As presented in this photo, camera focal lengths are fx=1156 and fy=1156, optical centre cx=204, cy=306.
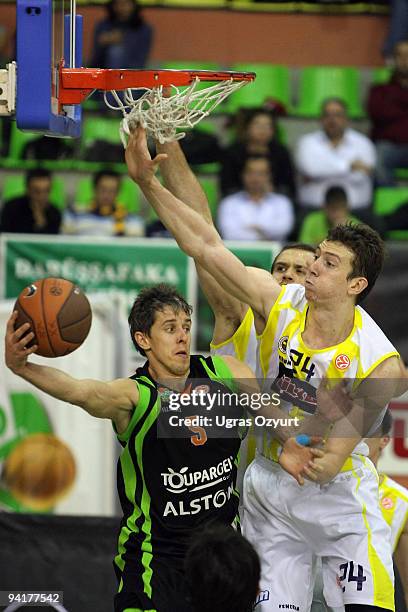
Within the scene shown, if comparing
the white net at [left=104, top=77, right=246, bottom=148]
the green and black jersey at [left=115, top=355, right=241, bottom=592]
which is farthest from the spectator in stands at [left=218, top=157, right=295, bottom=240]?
the green and black jersey at [left=115, top=355, right=241, bottom=592]

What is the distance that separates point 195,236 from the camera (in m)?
5.04

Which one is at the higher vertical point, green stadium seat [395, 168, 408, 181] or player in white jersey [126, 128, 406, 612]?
green stadium seat [395, 168, 408, 181]

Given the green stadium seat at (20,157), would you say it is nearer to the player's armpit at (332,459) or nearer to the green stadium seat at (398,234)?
the green stadium seat at (398,234)

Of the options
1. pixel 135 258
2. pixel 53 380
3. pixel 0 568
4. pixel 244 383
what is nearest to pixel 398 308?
pixel 135 258

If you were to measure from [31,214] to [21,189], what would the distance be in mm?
715

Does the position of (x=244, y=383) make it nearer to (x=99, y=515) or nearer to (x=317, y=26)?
(x=99, y=515)

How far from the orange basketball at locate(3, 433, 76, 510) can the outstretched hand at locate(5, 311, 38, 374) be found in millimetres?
2543

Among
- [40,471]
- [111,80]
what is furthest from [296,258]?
[40,471]

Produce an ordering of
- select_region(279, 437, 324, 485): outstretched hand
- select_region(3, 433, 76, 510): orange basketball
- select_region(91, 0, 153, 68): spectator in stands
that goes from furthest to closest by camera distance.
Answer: select_region(91, 0, 153, 68): spectator in stands, select_region(3, 433, 76, 510): orange basketball, select_region(279, 437, 324, 485): outstretched hand

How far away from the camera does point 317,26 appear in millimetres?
12055

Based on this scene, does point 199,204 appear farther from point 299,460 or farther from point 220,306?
point 299,460

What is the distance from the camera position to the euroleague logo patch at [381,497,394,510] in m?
5.89

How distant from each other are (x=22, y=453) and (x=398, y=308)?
3.48 meters

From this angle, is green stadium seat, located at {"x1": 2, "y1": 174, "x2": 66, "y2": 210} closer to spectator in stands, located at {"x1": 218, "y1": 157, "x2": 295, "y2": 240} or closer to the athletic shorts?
spectator in stands, located at {"x1": 218, "y1": 157, "x2": 295, "y2": 240}
